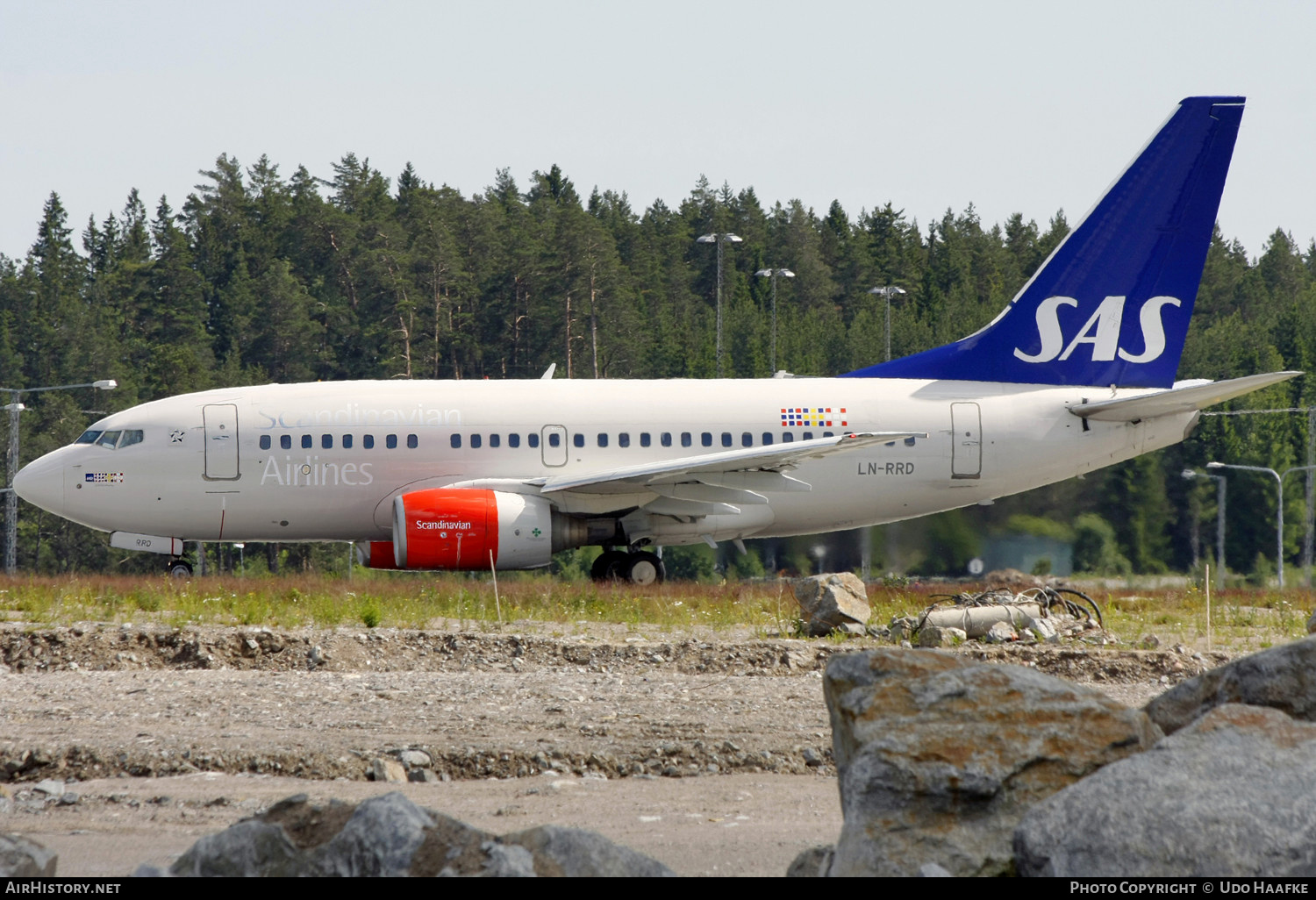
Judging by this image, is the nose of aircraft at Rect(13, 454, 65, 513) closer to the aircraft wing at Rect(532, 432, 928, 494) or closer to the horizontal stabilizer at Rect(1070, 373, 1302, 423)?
the aircraft wing at Rect(532, 432, 928, 494)

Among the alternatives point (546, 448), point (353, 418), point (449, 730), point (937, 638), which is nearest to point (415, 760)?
point (449, 730)

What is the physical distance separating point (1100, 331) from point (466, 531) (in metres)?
9.71

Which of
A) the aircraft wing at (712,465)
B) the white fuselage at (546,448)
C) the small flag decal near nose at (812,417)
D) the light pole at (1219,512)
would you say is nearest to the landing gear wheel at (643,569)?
the white fuselage at (546,448)

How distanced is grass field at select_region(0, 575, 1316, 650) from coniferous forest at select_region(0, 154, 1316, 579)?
1580cm

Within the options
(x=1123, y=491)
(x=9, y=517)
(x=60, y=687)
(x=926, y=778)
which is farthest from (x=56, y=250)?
(x=926, y=778)

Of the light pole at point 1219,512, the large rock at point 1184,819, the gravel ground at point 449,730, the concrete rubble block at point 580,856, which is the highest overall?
the large rock at point 1184,819

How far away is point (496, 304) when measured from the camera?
64562 millimetres

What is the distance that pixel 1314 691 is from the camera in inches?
214

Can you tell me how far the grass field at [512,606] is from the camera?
13594mm

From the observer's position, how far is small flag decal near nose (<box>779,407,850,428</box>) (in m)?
19.0

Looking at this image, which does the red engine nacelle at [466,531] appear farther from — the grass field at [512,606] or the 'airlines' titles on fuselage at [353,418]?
the 'airlines' titles on fuselage at [353,418]

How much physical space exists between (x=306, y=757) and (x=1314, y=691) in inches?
192

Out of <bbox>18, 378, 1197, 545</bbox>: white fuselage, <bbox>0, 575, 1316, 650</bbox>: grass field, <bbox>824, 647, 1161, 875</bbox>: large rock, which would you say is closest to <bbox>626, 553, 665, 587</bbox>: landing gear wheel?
<bbox>18, 378, 1197, 545</bbox>: white fuselage

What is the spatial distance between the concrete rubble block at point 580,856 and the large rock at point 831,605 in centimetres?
868
